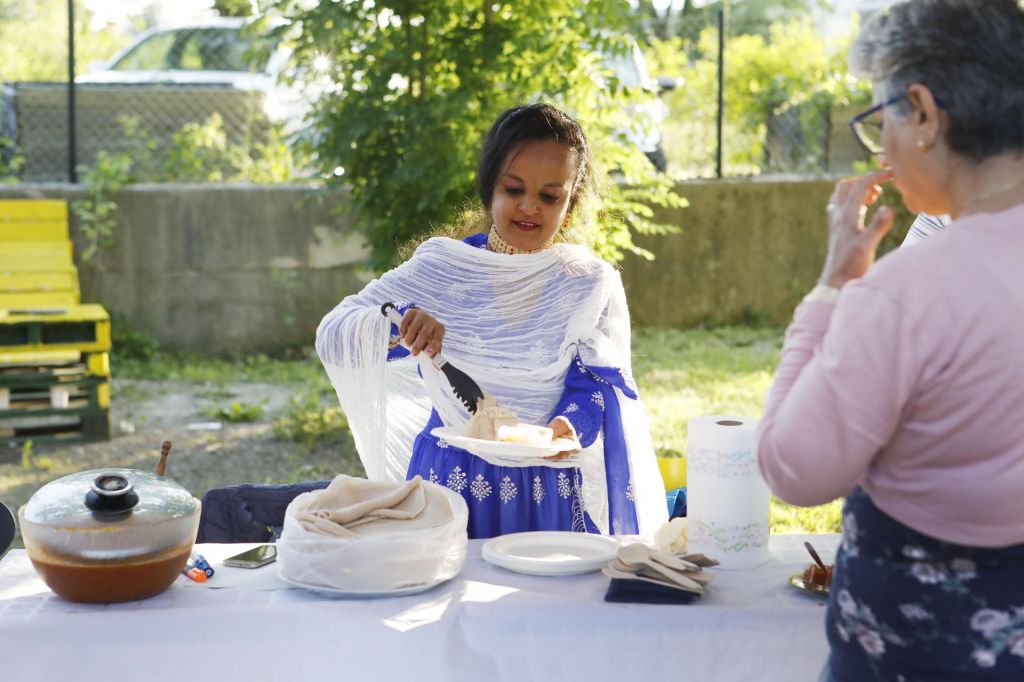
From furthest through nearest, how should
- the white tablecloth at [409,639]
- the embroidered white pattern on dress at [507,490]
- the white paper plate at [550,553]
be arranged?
the embroidered white pattern on dress at [507,490] < the white paper plate at [550,553] < the white tablecloth at [409,639]

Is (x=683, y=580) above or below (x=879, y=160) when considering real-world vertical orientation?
below

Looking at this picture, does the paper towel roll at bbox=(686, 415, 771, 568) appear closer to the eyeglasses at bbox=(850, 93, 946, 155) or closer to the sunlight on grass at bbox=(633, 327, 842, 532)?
the eyeglasses at bbox=(850, 93, 946, 155)

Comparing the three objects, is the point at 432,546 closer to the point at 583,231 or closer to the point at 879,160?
the point at 879,160

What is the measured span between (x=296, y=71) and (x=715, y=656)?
13.6 feet

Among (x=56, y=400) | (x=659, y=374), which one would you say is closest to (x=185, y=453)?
(x=56, y=400)

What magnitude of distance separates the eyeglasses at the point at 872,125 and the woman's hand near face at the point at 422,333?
128cm

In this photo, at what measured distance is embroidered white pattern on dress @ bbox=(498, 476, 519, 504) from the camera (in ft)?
9.45

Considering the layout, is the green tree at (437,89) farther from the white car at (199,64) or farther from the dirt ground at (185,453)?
the white car at (199,64)

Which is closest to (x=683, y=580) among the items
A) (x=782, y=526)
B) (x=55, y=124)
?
(x=782, y=526)

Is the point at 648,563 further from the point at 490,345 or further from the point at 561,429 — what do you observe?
the point at 490,345

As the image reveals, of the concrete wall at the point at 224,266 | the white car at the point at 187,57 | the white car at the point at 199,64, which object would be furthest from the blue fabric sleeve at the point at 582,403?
the white car at the point at 187,57

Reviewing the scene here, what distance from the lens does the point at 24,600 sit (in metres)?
2.05

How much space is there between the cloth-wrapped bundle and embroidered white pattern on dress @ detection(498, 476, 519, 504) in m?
0.65

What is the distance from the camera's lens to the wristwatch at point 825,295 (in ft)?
5.12
